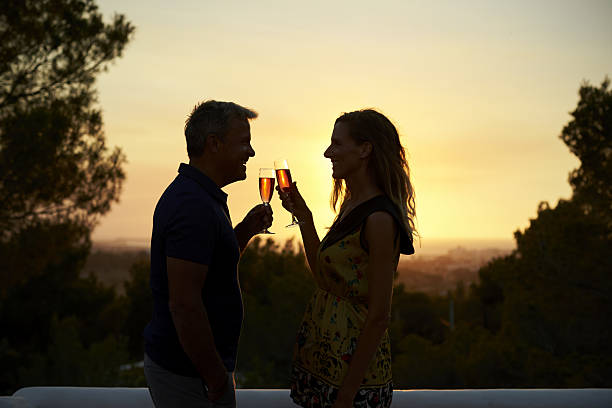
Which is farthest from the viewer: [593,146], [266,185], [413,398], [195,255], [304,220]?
[593,146]

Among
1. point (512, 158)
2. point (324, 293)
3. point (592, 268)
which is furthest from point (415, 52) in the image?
point (324, 293)

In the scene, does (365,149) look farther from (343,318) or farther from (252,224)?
(252,224)

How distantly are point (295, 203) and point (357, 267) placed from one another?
84 cm

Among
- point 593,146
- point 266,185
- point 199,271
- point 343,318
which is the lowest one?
point 343,318

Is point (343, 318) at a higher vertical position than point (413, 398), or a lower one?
higher

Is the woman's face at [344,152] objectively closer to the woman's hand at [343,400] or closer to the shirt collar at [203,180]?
the shirt collar at [203,180]

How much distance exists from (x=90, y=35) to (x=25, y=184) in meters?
3.46

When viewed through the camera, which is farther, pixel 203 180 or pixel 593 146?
pixel 593 146

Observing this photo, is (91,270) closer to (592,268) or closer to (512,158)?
(592,268)

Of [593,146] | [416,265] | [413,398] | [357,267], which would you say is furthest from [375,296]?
[416,265]

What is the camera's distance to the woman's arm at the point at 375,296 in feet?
7.46

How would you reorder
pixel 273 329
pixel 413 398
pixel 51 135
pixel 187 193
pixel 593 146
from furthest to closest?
pixel 273 329 < pixel 593 146 < pixel 51 135 < pixel 413 398 < pixel 187 193

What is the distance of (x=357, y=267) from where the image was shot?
2445 millimetres

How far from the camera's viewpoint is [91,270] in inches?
838
